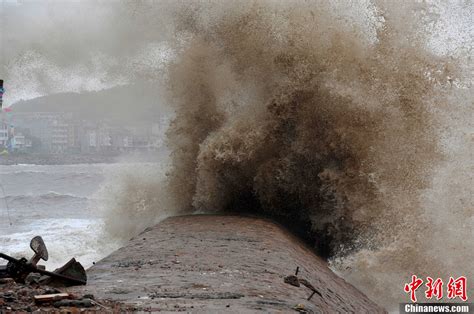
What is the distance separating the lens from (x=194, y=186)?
12992 millimetres

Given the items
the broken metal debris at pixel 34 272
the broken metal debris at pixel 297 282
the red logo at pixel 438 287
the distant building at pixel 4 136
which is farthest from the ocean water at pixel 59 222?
the distant building at pixel 4 136

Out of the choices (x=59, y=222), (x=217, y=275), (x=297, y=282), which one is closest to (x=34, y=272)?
(x=217, y=275)

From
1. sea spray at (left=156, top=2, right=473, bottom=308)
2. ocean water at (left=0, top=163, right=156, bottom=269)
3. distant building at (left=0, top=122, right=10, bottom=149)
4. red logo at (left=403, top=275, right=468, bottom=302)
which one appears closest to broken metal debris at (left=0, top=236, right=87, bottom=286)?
red logo at (left=403, top=275, right=468, bottom=302)

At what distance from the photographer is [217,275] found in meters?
6.23

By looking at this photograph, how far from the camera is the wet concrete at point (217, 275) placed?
204 inches

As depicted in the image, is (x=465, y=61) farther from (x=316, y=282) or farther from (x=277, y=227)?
(x=316, y=282)

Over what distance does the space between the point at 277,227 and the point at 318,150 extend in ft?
6.61

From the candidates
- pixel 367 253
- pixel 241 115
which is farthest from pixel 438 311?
pixel 241 115

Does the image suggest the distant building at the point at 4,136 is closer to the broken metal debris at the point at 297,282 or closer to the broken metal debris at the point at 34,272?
the broken metal debris at the point at 34,272

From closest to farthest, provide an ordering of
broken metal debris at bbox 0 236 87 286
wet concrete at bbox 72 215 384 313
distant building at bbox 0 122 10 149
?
wet concrete at bbox 72 215 384 313 → broken metal debris at bbox 0 236 87 286 → distant building at bbox 0 122 10 149

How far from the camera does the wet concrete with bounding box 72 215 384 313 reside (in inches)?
204

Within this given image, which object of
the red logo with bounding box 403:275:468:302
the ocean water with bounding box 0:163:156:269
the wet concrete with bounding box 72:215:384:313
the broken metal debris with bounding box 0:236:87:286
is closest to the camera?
the wet concrete with bounding box 72:215:384:313

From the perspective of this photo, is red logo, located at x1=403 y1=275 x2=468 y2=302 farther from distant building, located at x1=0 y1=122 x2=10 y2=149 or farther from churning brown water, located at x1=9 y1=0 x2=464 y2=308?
distant building, located at x1=0 y1=122 x2=10 y2=149

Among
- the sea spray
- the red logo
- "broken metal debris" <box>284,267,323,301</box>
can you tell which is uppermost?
the sea spray
